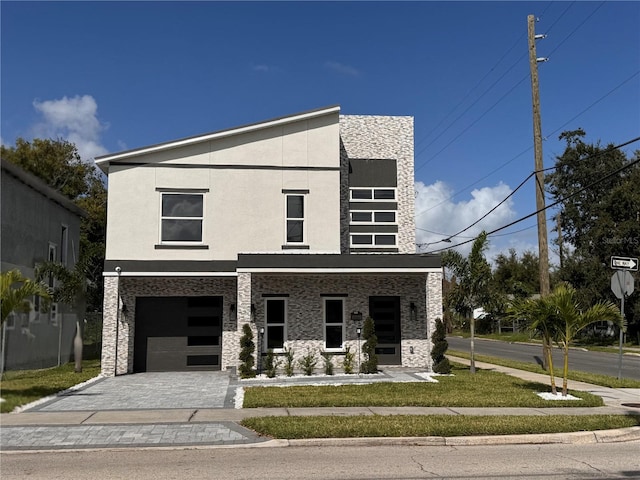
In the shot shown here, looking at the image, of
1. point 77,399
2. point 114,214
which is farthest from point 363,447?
point 114,214

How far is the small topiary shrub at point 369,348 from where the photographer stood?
58.8ft

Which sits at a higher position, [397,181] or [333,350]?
[397,181]

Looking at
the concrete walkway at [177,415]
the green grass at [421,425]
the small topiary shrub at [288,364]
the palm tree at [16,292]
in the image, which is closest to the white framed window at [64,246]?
the concrete walkway at [177,415]

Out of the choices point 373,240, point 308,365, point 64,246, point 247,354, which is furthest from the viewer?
point 64,246

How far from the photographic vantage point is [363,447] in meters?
9.31

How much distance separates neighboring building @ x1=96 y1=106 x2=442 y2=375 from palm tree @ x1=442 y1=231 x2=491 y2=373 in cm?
105

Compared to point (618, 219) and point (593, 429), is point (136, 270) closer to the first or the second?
point (593, 429)

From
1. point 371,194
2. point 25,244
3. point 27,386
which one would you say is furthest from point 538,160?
point 27,386

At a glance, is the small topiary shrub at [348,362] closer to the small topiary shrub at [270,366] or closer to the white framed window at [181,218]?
the small topiary shrub at [270,366]

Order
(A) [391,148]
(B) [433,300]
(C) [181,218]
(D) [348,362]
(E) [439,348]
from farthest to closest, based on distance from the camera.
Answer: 1. (A) [391,148]
2. (C) [181,218]
3. (B) [433,300]
4. (D) [348,362]
5. (E) [439,348]

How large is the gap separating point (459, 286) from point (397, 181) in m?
4.83

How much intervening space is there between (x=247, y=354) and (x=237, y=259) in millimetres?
3085

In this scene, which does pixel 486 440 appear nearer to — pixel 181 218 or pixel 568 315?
pixel 568 315

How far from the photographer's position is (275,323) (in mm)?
19484
